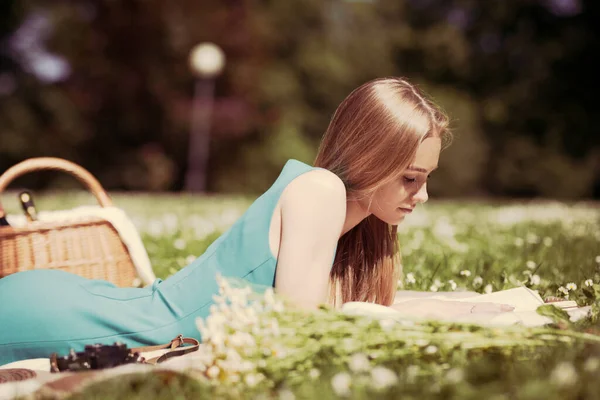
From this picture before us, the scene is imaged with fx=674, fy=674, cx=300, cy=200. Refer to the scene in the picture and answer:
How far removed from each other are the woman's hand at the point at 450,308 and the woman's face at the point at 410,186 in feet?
1.25

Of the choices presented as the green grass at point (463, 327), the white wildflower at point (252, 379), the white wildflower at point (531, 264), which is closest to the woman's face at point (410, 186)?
the green grass at point (463, 327)

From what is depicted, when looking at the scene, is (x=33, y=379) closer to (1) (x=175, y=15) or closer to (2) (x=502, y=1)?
(1) (x=175, y=15)

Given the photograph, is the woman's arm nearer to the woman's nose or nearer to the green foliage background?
the woman's nose

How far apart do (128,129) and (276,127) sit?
5.01 metres

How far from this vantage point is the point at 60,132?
21.5m

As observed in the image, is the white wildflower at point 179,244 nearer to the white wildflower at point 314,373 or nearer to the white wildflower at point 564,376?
the white wildflower at point 314,373

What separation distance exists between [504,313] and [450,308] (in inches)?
Result: 12.7

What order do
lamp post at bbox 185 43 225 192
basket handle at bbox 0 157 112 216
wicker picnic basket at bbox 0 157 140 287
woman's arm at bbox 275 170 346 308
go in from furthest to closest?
lamp post at bbox 185 43 225 192 < basket handle at bbox 0 157 112 216 < wicker picnic basket at bbox 0 157 140 287 < woman's arm at bbox 275 170 346 308

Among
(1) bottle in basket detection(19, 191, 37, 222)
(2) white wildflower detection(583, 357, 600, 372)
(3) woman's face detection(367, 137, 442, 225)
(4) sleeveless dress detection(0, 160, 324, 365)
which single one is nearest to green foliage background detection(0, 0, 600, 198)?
(1) bottle in basket detection(19, 191, 37, 222)

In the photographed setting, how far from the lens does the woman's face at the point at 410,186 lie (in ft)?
9.14

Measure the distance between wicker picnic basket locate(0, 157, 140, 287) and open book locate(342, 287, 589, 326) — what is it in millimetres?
1696

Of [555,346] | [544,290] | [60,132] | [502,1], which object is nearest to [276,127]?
[60,132]

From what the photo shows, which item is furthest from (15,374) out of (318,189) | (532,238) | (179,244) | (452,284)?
(532,238)

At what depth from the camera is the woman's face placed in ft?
9.14
